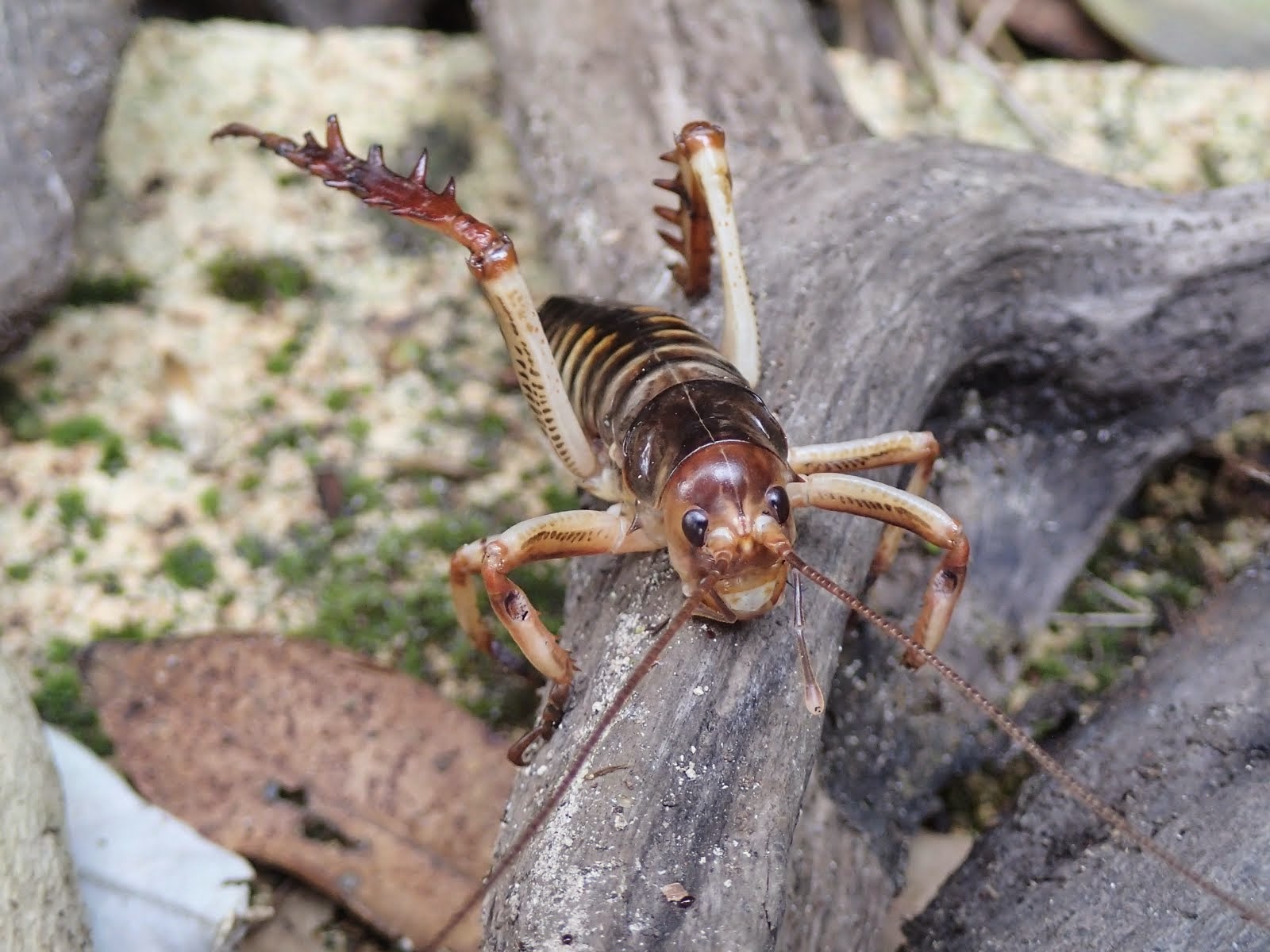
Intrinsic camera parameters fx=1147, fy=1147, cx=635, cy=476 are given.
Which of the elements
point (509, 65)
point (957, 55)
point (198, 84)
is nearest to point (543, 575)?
point (509, 65)

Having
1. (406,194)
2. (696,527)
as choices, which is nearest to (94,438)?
(406,194)

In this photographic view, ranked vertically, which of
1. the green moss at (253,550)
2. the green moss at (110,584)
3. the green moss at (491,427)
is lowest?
the green moss at (110,584)

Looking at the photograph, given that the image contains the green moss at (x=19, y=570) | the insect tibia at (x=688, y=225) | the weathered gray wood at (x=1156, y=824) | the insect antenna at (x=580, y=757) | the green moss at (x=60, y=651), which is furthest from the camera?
the green moss at (x=19, y=570)

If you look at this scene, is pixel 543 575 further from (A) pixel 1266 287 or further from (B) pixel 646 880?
(A) pixel 1266 287

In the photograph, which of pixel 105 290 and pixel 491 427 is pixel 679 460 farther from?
pixel 105 290

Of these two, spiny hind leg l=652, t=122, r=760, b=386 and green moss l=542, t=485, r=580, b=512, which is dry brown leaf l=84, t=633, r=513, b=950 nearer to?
green moss l=542, t=485, r=580, b=512

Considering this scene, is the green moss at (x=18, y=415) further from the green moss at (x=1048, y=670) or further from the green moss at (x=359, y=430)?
the green moss at (x=1048, y=670)

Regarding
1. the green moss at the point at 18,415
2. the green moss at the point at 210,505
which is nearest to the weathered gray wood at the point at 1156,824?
the green moss at the point at 210,505

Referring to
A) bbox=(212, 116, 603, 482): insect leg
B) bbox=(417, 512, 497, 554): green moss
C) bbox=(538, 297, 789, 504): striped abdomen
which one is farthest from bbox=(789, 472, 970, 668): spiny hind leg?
bbox=(417, 512, 497, 554): green moss
